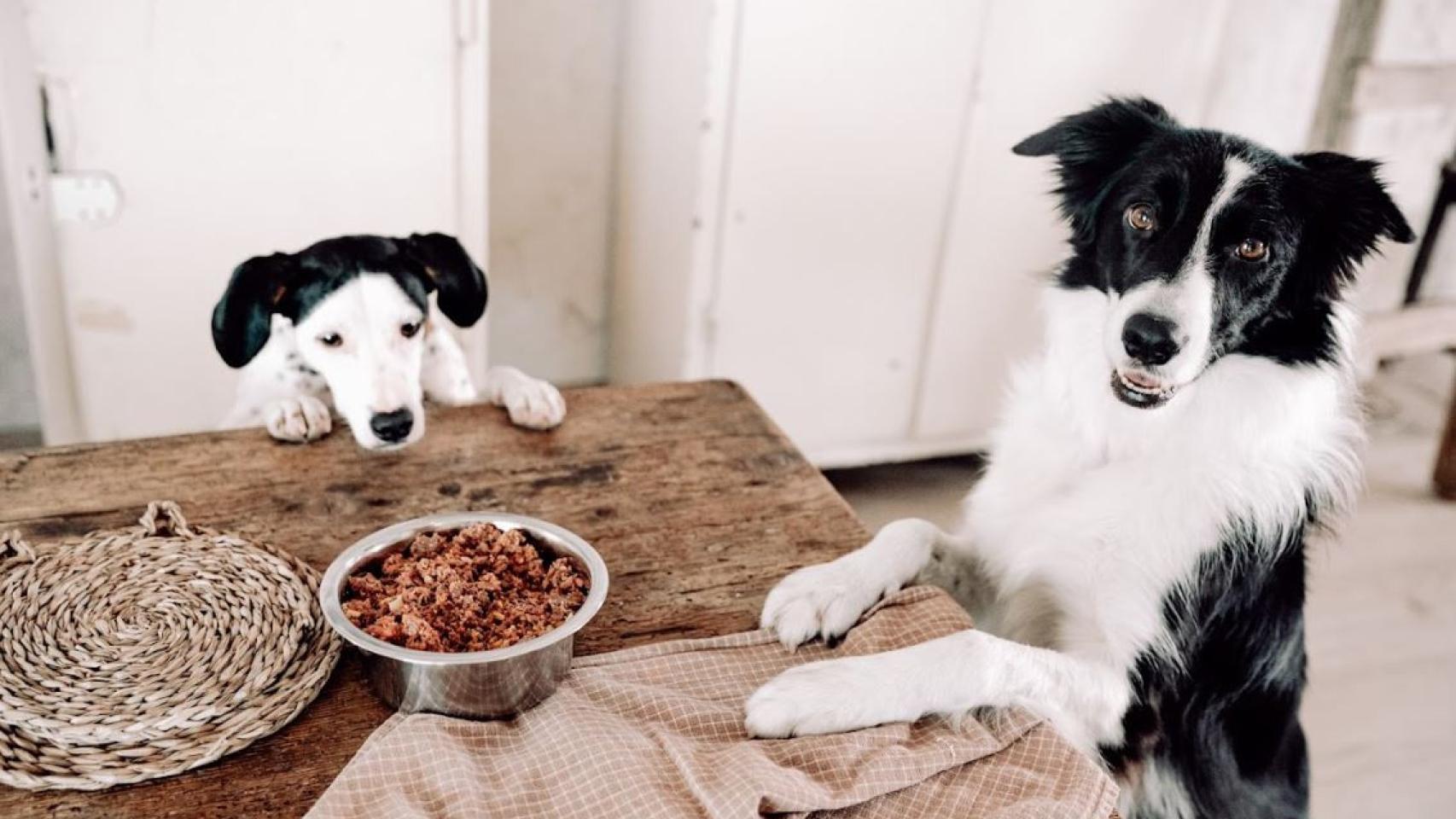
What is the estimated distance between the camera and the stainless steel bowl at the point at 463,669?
3.21 ft

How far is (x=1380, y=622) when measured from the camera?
2.67 metres

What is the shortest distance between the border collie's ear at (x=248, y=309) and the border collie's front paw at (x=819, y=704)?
0.85 m

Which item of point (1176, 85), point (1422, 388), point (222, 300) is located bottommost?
point (1422, 388)

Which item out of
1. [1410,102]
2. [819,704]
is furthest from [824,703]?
[1410,102]

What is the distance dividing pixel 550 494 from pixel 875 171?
150 cm

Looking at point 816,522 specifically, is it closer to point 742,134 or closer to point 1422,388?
point 742,134

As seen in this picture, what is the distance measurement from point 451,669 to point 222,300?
0.71m

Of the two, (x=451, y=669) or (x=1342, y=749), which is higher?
(x=451, y=669)

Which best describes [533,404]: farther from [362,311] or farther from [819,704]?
[819,704]

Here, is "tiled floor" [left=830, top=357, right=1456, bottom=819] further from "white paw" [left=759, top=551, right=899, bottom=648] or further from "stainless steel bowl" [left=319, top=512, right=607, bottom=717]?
"stainless steel bowl" [left=319, top=512, right=607, bottom=717]

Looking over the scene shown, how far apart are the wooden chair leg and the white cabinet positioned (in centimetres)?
98

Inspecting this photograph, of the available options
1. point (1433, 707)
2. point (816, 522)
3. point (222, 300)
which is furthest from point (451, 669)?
point (1433, 707)

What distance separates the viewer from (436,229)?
2.47m

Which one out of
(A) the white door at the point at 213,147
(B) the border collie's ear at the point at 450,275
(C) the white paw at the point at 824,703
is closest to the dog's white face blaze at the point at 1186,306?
(C) the white paw at the point at 824,703
